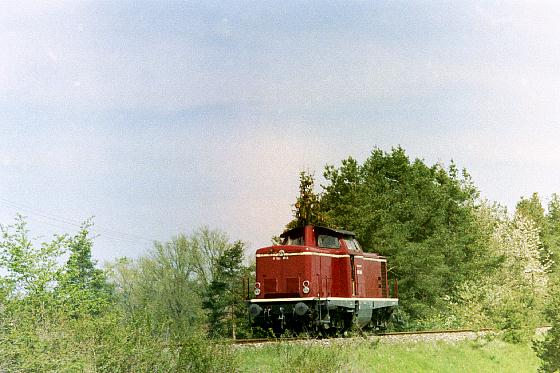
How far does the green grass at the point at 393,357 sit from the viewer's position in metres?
18.3

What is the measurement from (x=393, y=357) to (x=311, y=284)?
359cm

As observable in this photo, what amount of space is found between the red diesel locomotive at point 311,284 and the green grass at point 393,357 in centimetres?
167

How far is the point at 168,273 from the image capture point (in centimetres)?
4822

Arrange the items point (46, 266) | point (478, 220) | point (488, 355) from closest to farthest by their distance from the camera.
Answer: point (46, 266) < point (488, 355) < point (478, 220)

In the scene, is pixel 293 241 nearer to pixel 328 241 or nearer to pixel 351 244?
pixel 328 241

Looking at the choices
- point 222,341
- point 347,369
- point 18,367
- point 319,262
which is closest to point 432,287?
point 319,262

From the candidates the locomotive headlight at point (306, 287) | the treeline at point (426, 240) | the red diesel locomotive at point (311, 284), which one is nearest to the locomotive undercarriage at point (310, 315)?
the red diesel locomotive at point (311, 284)

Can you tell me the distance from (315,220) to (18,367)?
18720mm

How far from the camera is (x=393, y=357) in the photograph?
21984mm

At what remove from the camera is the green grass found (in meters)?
18.3

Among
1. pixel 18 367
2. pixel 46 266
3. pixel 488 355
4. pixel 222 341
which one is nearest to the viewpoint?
pixel 18 367

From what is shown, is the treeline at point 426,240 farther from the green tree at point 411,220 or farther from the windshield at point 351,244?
the windshield at point 351,244

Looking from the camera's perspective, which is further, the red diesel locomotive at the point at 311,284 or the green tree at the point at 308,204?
the green tree at the point at 308,204

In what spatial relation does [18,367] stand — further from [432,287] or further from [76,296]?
[432,287]
